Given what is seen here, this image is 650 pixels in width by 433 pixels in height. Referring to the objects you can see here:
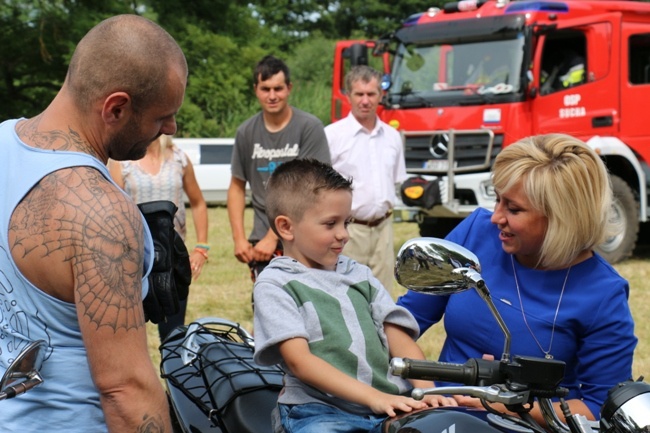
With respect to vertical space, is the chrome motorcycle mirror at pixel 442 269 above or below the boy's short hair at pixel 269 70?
below

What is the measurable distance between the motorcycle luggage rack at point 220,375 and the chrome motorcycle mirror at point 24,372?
0.83 meters

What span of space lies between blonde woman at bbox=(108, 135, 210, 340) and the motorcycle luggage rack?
173cm

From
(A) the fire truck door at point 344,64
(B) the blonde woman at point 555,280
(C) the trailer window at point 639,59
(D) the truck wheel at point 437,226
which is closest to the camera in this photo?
(B) the blonde woman at point 555,280

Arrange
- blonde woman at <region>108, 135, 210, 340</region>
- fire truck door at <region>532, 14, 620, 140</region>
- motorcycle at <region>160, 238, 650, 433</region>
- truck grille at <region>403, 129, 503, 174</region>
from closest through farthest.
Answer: motorcycle at <region>160, 238, 650, 433</region> → blonde woman at <region>108, 135, 210, 340</region> → fire truck door at <region>532, 14, 620, 140</region> → truck grille at <region>403, 129, 503, 174</region>

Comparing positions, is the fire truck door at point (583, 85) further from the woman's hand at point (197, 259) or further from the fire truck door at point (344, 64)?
the woman's hand at point (197, 259)

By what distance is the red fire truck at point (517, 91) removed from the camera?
34.4 ft

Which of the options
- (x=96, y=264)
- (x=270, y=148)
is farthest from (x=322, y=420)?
(x=270, y=148)

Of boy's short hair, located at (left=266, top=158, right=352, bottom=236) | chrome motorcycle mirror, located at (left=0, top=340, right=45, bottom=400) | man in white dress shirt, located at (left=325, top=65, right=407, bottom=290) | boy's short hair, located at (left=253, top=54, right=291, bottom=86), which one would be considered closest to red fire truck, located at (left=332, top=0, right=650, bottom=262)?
man in white dress shirt, located at (left=325, top=65, right=407, bottom=290)

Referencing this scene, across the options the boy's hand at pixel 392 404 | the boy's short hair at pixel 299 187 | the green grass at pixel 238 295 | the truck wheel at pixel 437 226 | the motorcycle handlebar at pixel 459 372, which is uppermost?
the boy's short hair at pixel 299 187

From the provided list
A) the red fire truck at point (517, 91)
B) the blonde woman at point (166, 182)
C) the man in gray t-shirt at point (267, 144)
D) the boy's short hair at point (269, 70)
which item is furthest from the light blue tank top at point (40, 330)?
the red fire truck at point (517, 91)

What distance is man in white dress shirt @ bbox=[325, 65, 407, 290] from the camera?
6496 millimetres

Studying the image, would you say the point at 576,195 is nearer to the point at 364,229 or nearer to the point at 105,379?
the point at 105,379

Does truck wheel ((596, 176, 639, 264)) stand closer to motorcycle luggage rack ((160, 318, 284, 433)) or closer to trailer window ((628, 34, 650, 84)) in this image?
trailer window ((628, 34, 650, 84))

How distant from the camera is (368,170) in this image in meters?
6.54
